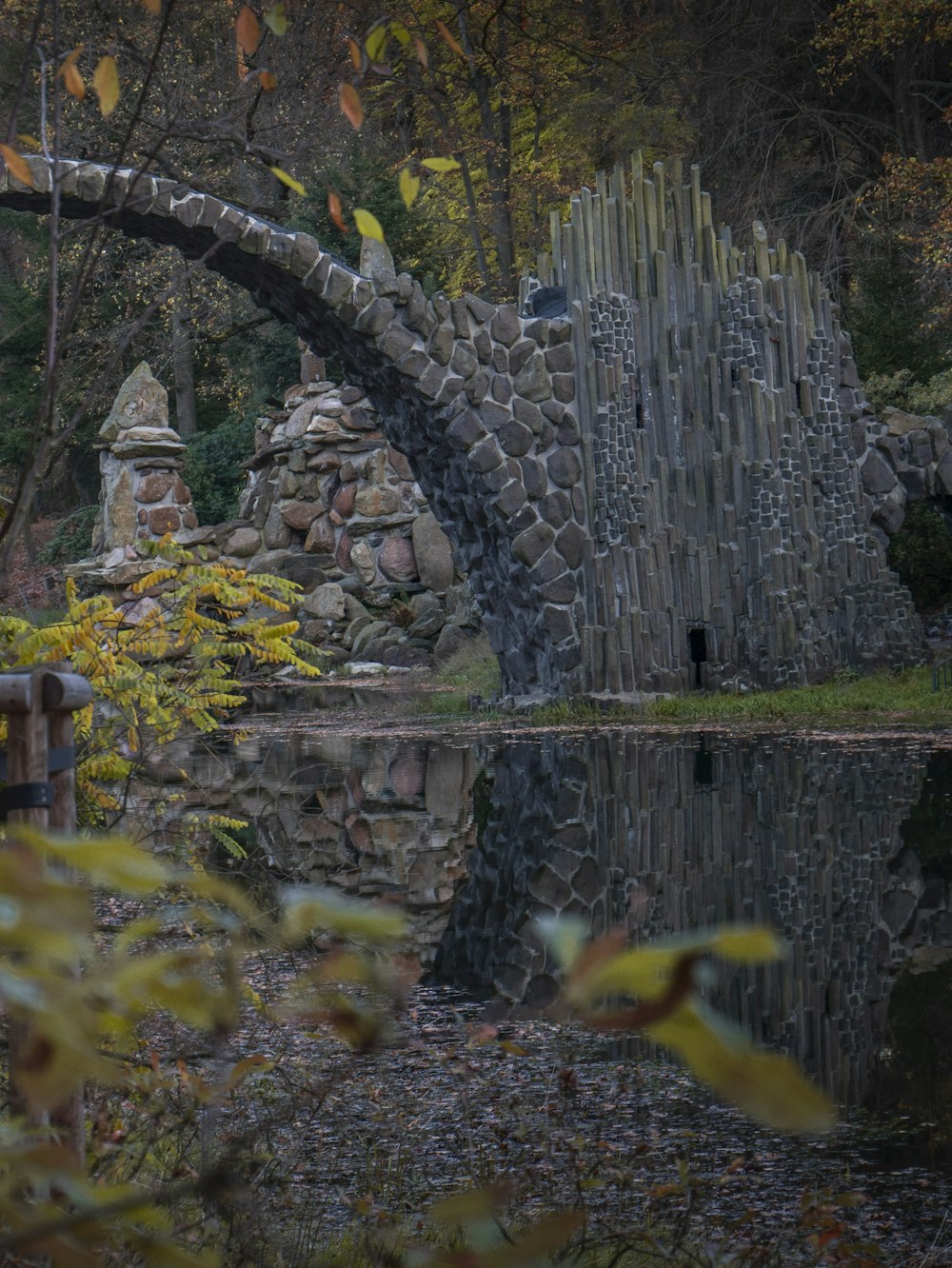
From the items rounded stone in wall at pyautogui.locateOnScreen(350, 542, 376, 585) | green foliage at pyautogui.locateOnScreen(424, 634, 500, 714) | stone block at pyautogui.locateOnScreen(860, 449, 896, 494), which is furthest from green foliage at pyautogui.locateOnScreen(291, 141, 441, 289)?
stone block at pyautogui.locateOnScreen(860, 449, 896, 494)

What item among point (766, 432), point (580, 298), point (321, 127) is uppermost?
point (321, 127)

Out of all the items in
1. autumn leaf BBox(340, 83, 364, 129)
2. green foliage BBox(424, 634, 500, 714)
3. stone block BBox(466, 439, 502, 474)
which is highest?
stone block BBox(466, 439, 502, 474)

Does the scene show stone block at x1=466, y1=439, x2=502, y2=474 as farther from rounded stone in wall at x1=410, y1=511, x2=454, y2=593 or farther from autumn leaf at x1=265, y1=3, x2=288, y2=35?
autumn leaf at x1=265, y1=3, x2=288, y2=35

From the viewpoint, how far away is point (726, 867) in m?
7.06

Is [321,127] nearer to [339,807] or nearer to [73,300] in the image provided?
[339,807]

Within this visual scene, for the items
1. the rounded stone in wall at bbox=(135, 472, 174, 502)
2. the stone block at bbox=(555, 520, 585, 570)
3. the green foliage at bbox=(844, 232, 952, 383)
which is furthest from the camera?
the rounded stone in wall at bbox=(135, 472, 174, 502)

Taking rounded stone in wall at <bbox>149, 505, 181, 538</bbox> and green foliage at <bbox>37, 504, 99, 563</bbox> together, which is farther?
green foliage at <bbox>37, 504, 99, 563</bbox>

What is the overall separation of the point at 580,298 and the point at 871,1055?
9759 millimetres

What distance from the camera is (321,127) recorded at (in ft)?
73.2

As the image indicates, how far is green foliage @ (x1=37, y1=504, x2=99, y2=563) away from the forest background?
1458 millimetres

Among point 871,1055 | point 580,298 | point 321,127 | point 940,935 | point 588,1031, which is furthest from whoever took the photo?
point 321,127

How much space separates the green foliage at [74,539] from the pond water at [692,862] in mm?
15365

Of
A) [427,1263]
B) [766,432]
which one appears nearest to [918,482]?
[766,432]

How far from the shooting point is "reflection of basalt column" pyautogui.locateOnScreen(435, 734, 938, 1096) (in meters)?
5.18
